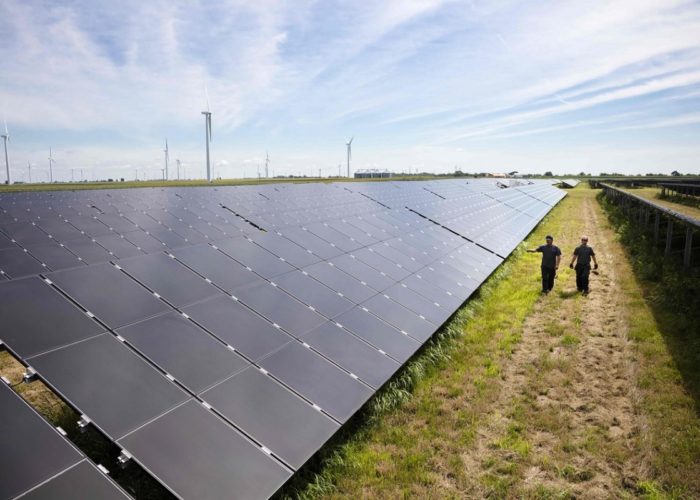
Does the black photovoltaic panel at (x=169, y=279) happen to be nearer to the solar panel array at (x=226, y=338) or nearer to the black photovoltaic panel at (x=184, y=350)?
the solar panel array at (x=226, y=338)

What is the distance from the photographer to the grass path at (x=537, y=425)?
7.59 metres

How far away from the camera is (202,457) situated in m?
5.75

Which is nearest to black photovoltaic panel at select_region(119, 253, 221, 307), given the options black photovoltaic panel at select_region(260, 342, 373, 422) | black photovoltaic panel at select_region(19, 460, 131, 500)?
black photovoltaic panel at select_region(260, 342, 373, 422)

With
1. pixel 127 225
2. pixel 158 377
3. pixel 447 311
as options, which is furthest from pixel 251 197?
pixel 158 377

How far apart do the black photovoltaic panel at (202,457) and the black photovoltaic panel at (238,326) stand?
180cm

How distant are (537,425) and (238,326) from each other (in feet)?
21.7

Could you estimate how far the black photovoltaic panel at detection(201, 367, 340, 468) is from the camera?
6.44 metres

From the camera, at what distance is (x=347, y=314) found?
35.3 ft

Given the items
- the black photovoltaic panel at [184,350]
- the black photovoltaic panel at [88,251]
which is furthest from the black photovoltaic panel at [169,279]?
the black photovoltaic panel at [88,251]

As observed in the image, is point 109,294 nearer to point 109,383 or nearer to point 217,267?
point 109,383

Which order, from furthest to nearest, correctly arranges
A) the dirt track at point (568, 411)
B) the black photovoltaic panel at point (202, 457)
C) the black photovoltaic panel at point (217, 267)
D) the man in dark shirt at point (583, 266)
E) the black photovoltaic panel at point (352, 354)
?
the man in dark shirt at point (583, 266) → the black photovoltaic panel at point (217, 267) → the black photovoltaic panel at point (352, 354) → the dirt track at point (568, 411) → the black photovoltaic panel at point (202, 457)

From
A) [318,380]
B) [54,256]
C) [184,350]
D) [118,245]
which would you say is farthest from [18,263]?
[318,380]

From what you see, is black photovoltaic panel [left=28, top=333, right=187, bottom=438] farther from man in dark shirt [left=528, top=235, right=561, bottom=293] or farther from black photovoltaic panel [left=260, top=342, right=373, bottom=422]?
man in dark shirt [left=528, top=235, right=561, bottom=293]

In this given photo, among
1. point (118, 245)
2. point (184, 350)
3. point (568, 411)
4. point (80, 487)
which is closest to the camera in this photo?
point (80, 487)
